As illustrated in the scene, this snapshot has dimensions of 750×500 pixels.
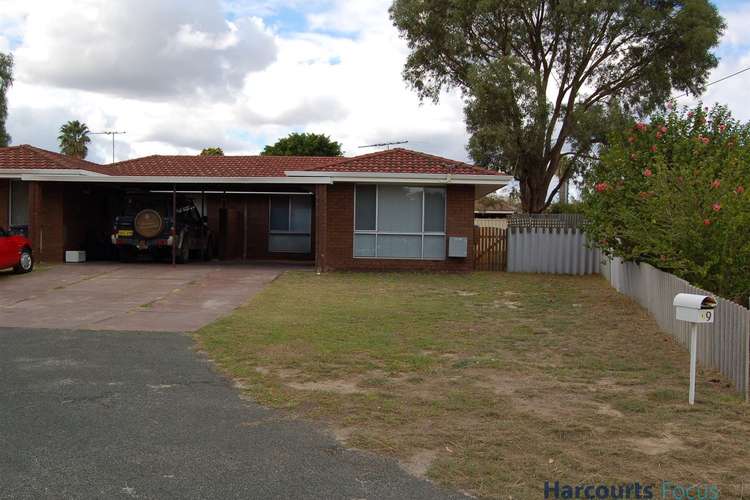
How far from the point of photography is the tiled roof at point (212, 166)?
20297mm

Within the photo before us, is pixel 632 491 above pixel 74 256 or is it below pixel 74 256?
below

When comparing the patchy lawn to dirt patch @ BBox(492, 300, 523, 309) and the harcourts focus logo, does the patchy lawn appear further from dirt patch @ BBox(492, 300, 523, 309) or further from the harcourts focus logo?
dirt patch @ BBox(492, 300, 523, 309)

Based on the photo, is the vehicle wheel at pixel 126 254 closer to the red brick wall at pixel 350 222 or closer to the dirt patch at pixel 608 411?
the red brick wall at pixel 350 222

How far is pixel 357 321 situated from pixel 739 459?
6.61m

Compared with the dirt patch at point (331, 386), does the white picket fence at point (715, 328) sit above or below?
above

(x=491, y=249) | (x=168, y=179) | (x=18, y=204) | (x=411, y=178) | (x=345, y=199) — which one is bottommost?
(x=491, y=249)

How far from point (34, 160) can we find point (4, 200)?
76.8 inches

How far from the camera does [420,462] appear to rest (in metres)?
4.81

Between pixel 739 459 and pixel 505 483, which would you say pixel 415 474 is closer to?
pixel 505 483

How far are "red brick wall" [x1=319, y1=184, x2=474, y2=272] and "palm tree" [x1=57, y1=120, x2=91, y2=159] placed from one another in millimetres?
48413

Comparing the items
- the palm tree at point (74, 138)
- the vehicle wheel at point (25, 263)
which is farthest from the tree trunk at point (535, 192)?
the palm tree at point (74, 138)

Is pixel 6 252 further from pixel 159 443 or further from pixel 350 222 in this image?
pixel 159 443

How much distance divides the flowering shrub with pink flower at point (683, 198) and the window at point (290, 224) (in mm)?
12548

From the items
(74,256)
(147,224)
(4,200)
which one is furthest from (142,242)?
(4,200)
